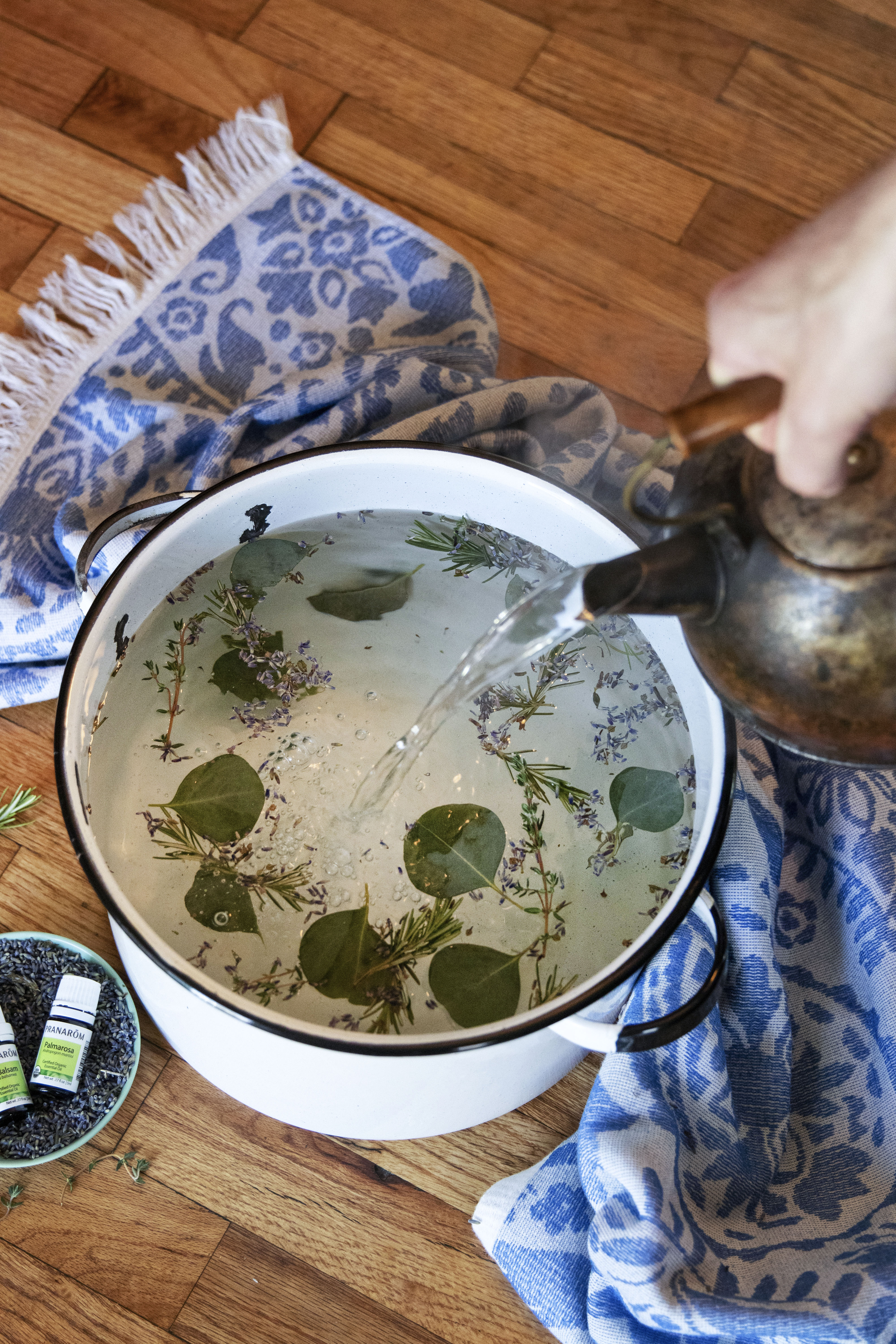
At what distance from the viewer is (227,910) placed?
2.36 ft

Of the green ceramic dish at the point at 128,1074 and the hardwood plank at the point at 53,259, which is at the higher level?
the hardwood plank at the point at 53,259

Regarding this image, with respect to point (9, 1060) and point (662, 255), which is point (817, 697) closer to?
point (9, 1060)

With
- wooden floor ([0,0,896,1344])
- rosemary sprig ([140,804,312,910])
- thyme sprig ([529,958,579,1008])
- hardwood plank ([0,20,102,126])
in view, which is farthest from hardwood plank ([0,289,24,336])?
thyme sprig ([529,958,579,1008])

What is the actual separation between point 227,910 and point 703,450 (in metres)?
0.46

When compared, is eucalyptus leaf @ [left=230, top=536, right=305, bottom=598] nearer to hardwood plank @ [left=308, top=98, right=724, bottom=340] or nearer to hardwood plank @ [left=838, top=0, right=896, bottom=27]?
hardwood plank @ [left=308, top=98, right=724, bottom=340]

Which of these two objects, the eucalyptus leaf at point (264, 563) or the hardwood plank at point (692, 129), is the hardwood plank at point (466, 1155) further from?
the hardwood plank at point (692, 129)

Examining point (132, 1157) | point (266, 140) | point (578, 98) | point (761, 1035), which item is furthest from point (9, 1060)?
point (578, 98)

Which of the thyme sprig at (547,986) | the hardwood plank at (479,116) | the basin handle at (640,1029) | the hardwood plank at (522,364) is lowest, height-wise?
the thyme sprig at (547,986)

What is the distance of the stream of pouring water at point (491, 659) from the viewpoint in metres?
0.53

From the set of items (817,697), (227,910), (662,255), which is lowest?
(227,910)

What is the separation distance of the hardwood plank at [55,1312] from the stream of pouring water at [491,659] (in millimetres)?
369

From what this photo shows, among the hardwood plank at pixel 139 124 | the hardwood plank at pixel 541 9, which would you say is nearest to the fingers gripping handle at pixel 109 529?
the hardwood plank at pixel 139 124

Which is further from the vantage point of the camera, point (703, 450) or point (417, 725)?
point (417, 725)

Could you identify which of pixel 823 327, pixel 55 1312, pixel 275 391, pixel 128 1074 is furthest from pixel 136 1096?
pixel 823 327
